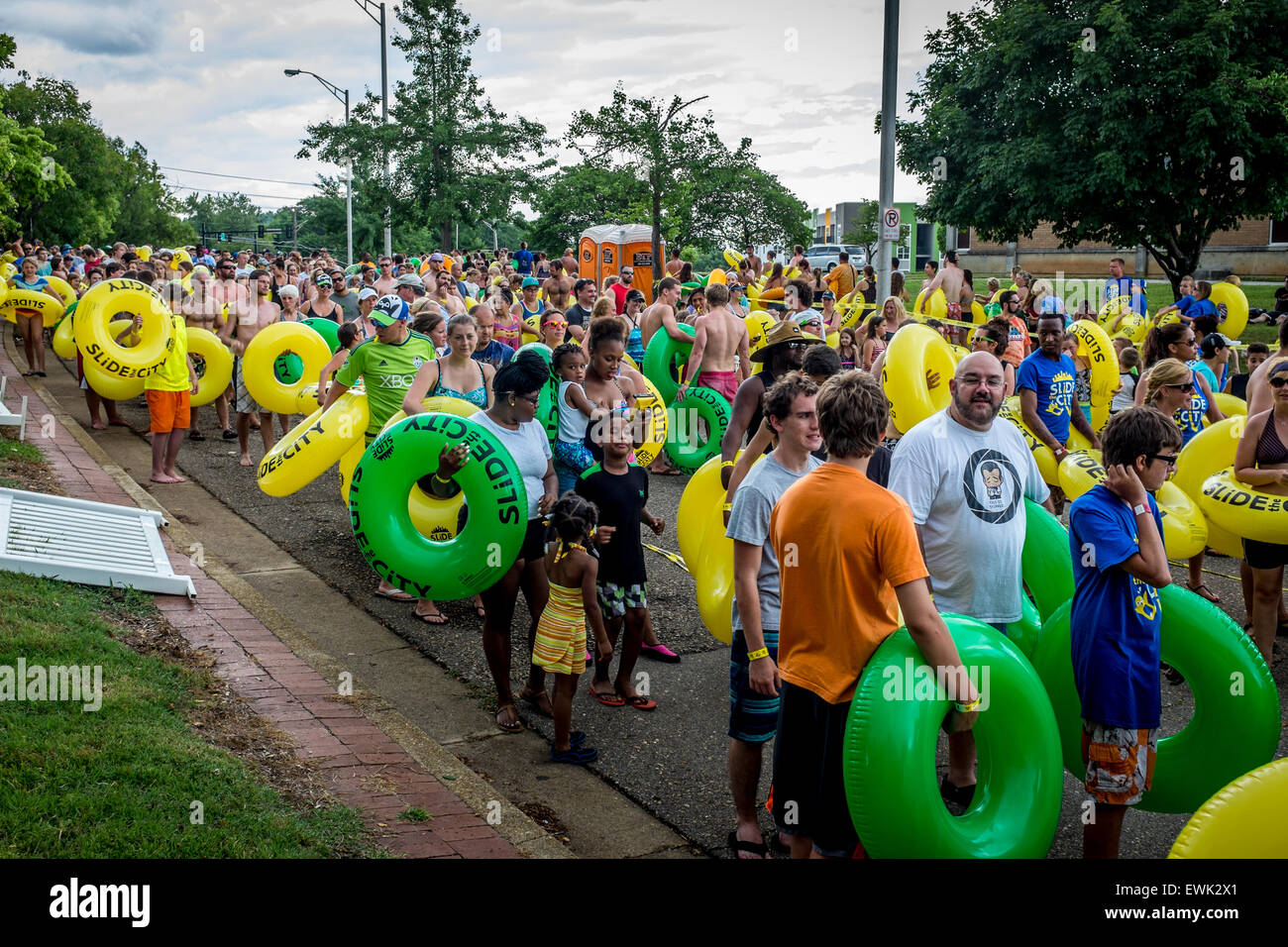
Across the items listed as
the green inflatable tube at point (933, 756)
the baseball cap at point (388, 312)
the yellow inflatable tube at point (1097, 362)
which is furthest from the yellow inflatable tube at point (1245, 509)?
the baseball cap at point (388, 312)

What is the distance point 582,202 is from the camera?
112 feet

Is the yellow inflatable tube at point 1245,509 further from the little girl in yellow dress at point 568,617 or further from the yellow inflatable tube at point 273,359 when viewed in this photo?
the yellow inflatable tube at point 273,359

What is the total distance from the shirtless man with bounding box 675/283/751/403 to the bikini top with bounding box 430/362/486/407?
336 cm

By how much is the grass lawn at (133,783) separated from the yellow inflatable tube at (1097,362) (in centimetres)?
841

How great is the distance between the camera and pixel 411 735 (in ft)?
17.9

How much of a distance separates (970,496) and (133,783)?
3354 mm

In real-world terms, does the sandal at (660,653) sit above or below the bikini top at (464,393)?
below

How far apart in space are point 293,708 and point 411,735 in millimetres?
589

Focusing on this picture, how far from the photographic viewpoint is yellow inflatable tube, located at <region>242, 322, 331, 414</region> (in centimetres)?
1084

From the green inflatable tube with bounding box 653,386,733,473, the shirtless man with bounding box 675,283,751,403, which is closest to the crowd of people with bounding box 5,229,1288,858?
the shirtless man with bounding box 675,283,751,403

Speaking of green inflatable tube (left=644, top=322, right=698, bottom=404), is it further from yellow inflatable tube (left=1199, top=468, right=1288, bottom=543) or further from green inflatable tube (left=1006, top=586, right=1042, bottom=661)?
green inflatable tube (left=1006, top=586, right=1042, bottom=661)

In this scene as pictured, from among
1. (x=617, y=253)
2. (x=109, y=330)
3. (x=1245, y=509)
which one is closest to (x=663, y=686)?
(x=1245, y=509)

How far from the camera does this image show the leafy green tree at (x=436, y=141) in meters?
36.9
